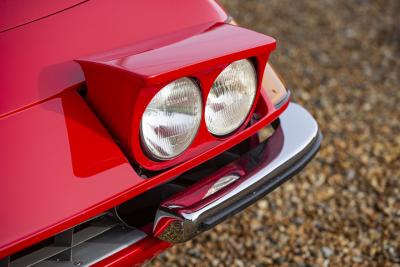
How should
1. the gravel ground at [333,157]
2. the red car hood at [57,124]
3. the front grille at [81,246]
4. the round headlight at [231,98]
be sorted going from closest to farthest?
the red car hood at [57,124], the front grille at [81,246], the round headlight at [231,98], the gravel ground at [333,157]

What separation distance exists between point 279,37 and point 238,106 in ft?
9.59

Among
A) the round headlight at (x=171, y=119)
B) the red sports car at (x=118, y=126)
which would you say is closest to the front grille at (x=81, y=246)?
the red sports car at (x=118, y=126)

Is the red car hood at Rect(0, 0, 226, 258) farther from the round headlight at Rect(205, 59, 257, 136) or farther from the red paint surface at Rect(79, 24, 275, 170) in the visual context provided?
the round headlight at Rect(205, 59, 257, 136)

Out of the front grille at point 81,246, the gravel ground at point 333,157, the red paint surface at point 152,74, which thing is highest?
the red paint surface at point 152,74

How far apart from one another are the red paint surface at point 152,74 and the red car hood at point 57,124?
0.05m

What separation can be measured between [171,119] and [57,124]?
0.30m

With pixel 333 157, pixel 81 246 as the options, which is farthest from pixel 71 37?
pixel 333 157

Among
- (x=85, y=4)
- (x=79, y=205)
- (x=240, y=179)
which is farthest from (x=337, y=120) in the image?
(x=79, y=205)

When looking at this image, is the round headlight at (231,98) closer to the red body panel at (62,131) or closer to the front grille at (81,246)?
the red body panel at (62,131)

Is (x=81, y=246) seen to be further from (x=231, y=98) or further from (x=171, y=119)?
(x=231, y=98)

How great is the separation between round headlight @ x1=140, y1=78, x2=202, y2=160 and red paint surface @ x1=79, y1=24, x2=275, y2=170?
0.02 metres

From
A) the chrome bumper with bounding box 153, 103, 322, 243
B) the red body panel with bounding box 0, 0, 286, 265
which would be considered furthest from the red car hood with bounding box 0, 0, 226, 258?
the chrome bumper with bounding box 153, 103, 322, 243

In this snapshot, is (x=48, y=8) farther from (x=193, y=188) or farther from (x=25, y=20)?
(x=193, y=188)

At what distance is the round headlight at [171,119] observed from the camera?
1504 mm
